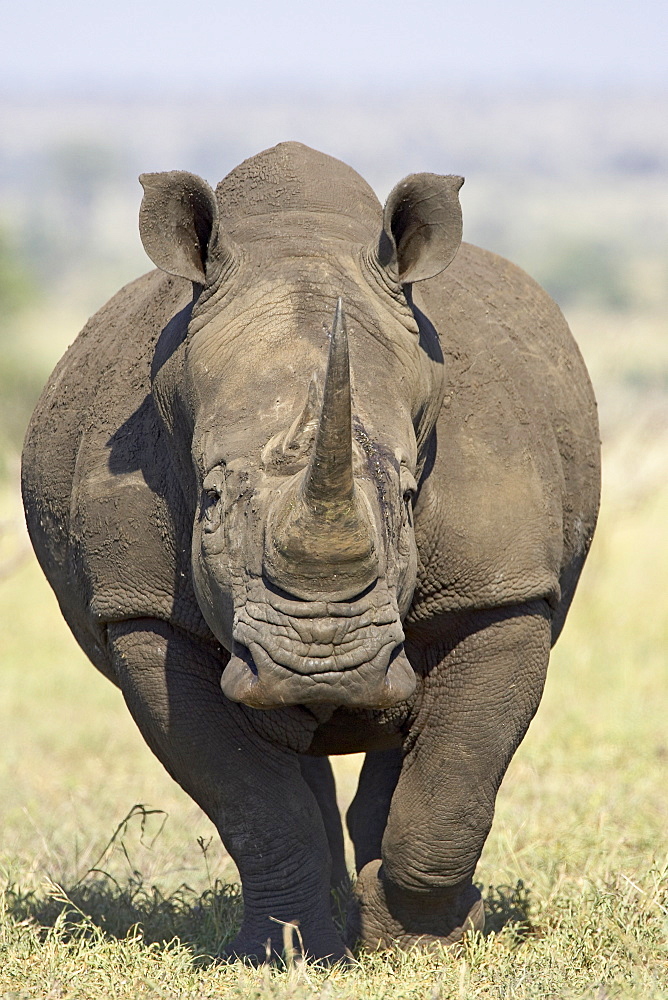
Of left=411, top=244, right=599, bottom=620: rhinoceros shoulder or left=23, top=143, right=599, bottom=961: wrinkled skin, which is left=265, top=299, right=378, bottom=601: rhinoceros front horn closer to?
left=23, top=143, right=599, bottom=961: wrinkled skin

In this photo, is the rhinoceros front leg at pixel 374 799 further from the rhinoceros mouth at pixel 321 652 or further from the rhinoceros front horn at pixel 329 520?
the rhinoceros front horn at pixel 329 520

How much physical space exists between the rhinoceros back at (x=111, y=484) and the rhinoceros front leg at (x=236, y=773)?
0.15 meters

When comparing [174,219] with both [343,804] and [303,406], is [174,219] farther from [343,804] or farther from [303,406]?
[343,804]

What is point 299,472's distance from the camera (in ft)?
11.8

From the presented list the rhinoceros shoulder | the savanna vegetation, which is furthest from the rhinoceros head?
the savanna vegetation

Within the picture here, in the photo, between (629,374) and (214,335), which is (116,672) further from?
(629,374)

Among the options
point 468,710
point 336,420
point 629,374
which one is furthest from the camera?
point 629,374

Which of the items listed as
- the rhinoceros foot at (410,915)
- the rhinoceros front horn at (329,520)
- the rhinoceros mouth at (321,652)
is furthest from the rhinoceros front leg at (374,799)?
the rhinoceros front horn at (329,520)

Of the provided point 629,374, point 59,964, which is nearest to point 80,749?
point 59,964

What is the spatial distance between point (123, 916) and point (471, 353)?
2274 millimetres

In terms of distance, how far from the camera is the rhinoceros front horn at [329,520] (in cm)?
330

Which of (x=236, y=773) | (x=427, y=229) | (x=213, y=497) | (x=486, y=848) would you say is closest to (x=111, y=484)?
(x=213, y=497)

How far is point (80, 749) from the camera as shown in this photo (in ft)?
28.7

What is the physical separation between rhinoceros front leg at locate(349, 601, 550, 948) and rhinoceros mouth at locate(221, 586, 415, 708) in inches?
38.5
